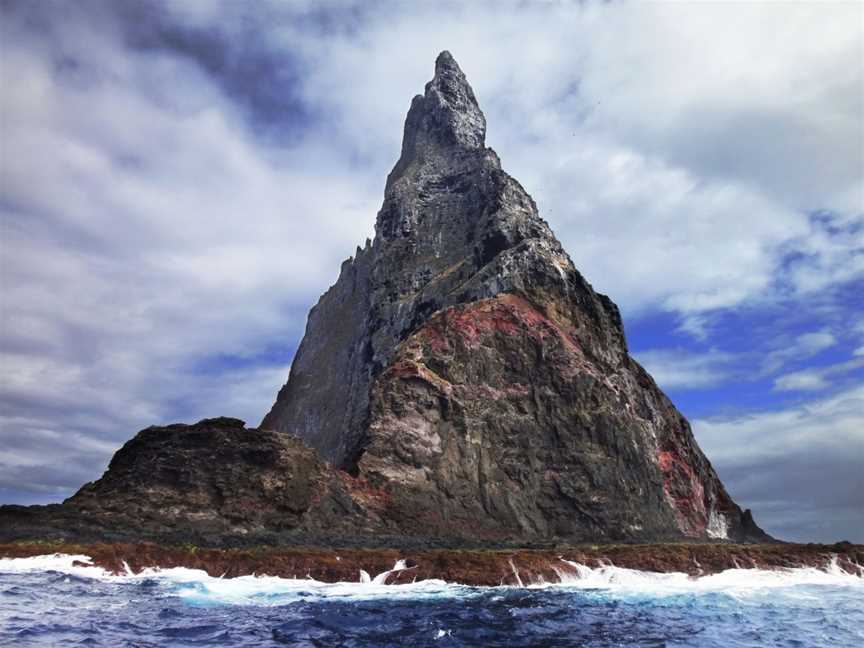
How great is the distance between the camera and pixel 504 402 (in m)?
63.5

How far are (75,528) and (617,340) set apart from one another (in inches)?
2161

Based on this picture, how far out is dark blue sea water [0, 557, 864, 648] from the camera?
19469mm

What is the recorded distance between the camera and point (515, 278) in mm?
71500

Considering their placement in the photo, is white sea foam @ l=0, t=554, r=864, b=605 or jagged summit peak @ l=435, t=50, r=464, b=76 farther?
jagged summit peak @ l=435, t=50, r=464, b=76

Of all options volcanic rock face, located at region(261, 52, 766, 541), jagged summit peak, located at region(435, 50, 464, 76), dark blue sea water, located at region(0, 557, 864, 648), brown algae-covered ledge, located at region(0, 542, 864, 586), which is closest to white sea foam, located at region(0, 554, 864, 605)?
dark blue sea water, located at region(0, 557, 864, 648)

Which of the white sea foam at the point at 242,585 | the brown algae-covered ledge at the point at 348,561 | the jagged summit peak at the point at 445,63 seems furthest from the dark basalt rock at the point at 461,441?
the jagged summit peak at the point at 445,63

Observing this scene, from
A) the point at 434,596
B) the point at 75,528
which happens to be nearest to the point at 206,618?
the point at 434,596

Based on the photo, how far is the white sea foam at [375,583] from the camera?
29.4 metres

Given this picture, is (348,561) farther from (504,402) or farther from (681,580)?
(504,402)

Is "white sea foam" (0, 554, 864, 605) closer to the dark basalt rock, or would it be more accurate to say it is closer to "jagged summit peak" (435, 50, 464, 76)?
the dark basalt rock

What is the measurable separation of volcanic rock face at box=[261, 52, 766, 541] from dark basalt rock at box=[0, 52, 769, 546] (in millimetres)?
184

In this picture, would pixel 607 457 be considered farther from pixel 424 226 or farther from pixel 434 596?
pixel 424 226

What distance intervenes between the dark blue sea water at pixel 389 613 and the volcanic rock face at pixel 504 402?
65.7 feet

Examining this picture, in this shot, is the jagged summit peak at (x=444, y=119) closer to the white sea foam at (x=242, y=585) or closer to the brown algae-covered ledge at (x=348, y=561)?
the brown algae-covered ledge at (x=348, y=561)
